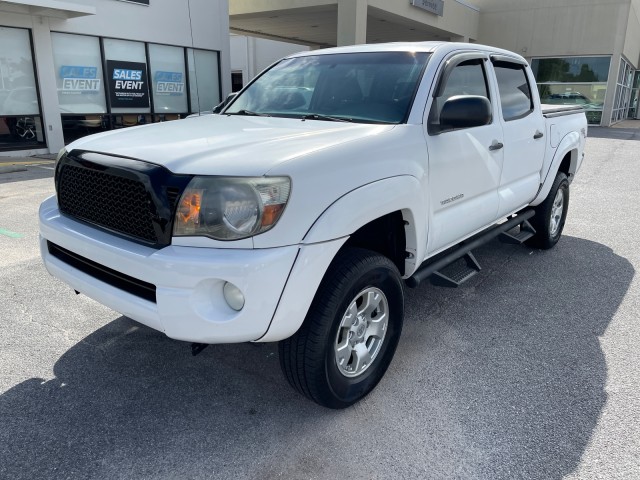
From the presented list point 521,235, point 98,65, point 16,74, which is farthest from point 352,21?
point 521,235

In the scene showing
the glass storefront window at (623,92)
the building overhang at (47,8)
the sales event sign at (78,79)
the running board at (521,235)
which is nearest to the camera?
the running board at (521,235)

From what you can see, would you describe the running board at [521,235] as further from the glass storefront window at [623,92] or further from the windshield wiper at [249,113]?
the glass storefront window at [623,92]

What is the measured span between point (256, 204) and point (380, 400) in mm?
1394

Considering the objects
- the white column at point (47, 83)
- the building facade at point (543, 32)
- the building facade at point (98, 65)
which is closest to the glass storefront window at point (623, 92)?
the building facade at point (543, 32)

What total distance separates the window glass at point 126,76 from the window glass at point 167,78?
1.04 ft

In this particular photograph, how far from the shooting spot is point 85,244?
2566 mm

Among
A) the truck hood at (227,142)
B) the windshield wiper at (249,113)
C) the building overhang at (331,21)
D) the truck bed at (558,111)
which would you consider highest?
the building overhang at (331,21)

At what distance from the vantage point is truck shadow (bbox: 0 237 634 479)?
239cm

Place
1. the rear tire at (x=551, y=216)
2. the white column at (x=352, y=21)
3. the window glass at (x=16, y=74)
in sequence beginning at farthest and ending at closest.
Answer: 1. the white column at (x=352, y=21)
2. the window glass at (x=16, y=74)
3. the rear tire at (x=551, y=216)

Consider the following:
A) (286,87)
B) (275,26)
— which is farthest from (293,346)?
(275,26)

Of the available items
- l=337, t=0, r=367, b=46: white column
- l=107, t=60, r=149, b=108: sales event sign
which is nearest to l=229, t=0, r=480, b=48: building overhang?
l=337, t=0, r=367, b=46: white column

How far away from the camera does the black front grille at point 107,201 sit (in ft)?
7.80

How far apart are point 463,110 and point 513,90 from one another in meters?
1.73

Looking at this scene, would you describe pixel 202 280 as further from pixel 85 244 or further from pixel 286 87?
pixel 286 87
